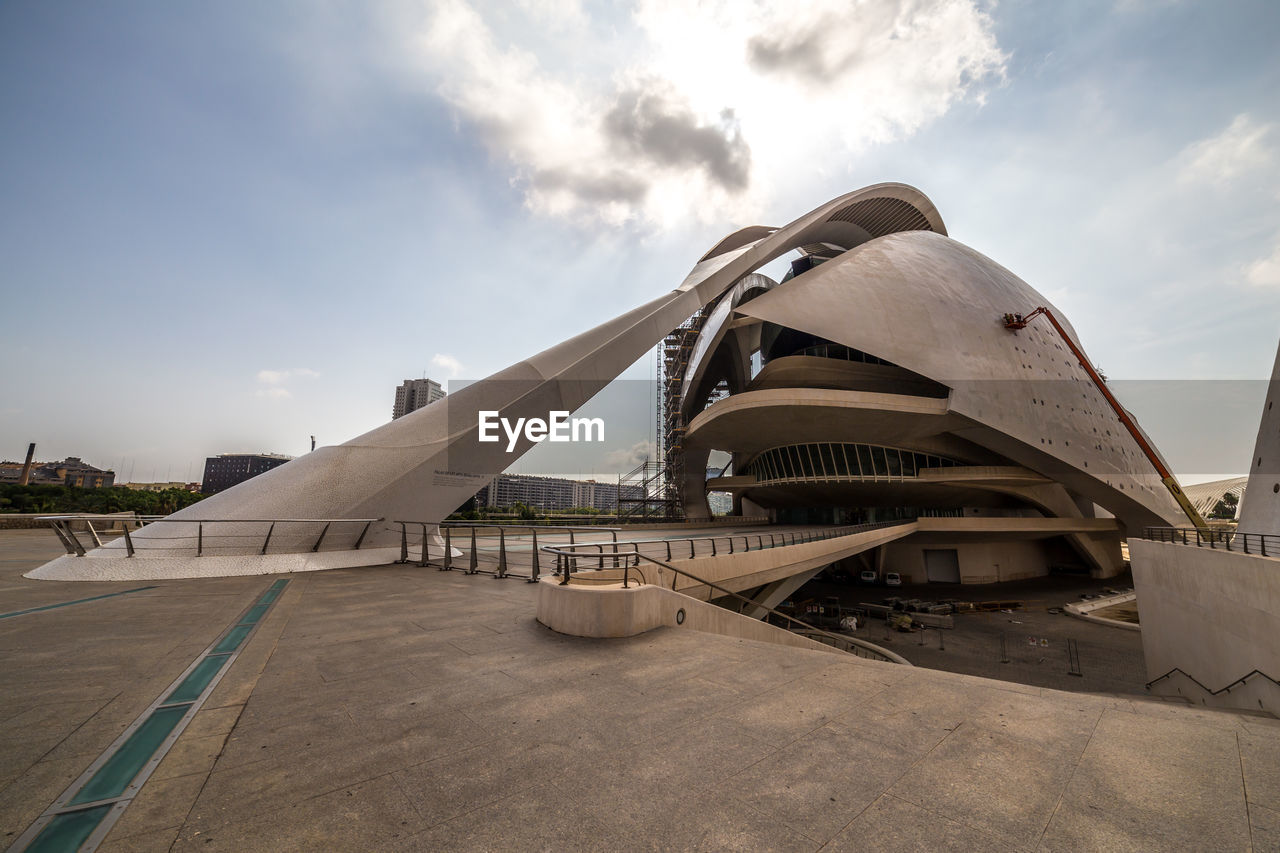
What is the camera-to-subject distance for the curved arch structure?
9.04 m

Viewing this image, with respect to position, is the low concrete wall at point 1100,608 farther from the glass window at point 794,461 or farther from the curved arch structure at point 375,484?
the curved arch structure at point 375,484

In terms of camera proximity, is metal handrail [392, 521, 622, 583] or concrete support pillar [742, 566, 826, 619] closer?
metal handrail [392, 521, 622, 583]

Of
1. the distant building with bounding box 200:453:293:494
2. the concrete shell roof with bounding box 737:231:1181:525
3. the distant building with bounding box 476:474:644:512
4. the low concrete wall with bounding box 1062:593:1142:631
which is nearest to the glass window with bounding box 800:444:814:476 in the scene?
the concrete shell roof with bounding box 737:231:1181:525

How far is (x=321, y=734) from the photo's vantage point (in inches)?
113

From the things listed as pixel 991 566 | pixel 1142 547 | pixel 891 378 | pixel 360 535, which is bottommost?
pixel 991 566

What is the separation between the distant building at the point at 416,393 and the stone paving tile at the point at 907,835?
251 ft

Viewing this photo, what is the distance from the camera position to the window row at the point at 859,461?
2931cm

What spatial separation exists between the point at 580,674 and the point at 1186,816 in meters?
3.38

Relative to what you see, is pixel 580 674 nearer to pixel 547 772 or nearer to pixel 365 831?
pixel 547 772

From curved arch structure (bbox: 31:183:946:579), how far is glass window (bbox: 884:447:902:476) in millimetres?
20283

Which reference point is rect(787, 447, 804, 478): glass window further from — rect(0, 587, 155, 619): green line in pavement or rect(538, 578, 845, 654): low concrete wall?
rect(0, 587, 155, 619): green line in pavement

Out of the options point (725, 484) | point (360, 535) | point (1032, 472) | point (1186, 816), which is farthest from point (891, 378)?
point (1186, 816)

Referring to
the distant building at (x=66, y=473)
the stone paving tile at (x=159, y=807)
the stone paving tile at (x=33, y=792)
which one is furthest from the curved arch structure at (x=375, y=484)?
the distant building at (x=66, y=473)

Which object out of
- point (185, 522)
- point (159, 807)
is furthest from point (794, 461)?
point (159, 807)
